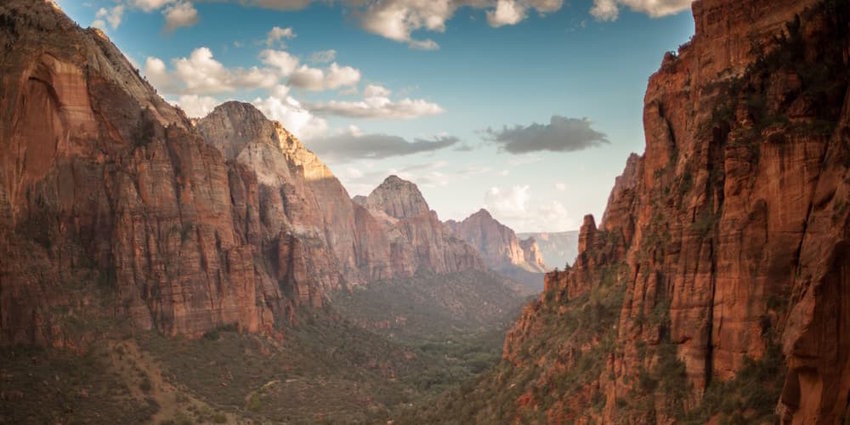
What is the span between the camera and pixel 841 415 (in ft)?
80.2

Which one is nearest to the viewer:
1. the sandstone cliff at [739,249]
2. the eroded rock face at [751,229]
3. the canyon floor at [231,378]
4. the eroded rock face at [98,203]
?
the eroded rock face at [751,229]

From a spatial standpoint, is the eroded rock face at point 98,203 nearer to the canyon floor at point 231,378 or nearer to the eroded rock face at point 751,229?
the canyon floor at point 231,378

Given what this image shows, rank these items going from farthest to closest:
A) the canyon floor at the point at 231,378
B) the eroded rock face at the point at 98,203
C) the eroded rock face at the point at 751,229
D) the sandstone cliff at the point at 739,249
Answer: the eroded rock face at the point at 98,203 < the canyon floor at the point at 231,378 < the sandstone cliff at the point at 739,249 < the eroded rock face at the point at 751,229

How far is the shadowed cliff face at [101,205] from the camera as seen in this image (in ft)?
284

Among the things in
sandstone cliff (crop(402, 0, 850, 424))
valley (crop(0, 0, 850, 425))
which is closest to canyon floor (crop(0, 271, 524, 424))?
valley (crop(0, 0, 850, 425))

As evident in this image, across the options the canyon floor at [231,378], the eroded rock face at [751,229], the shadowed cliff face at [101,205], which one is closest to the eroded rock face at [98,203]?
the shadowed cliff face at [101,205]

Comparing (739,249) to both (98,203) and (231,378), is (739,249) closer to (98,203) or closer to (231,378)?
(231,378)

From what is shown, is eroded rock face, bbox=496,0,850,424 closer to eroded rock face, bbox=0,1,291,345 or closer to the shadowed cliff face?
eroded rock face, bbox=0,1,291,345

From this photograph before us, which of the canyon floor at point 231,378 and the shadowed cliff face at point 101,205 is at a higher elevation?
the shadowed cliff face at point 101,205

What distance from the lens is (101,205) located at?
3883 inches

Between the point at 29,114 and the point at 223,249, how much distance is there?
1270 inches

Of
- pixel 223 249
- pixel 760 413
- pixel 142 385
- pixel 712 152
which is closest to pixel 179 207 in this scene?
pixel 223 249

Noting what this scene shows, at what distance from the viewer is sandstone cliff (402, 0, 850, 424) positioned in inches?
1043

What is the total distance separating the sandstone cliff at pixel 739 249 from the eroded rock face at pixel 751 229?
A: 71 millimetres
